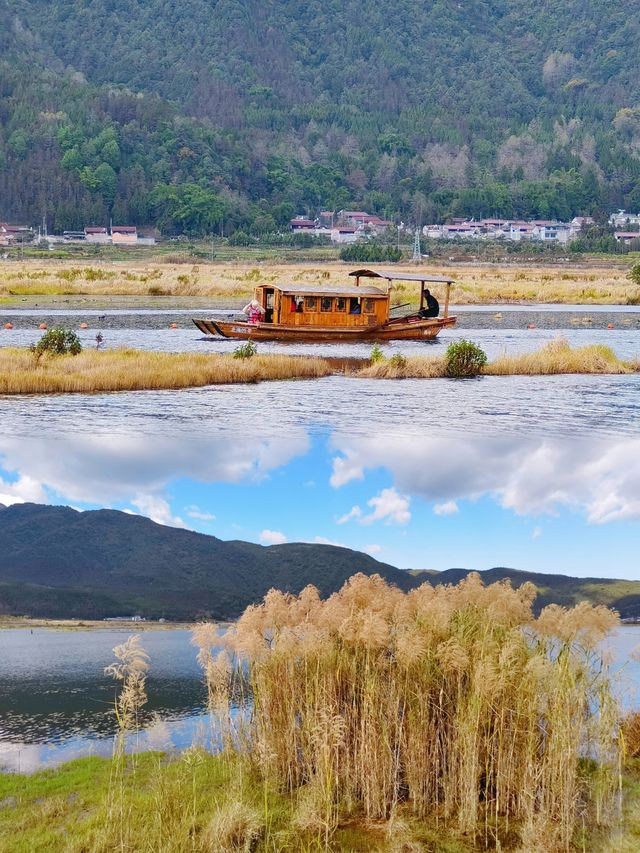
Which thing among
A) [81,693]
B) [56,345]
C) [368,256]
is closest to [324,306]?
[56,345]

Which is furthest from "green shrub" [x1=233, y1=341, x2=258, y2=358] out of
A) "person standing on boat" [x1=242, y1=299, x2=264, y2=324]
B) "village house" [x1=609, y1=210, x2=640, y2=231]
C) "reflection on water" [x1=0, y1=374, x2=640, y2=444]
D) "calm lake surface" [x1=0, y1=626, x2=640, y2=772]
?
"village house" [x1=609, y1=210, x2=640, y2=231]

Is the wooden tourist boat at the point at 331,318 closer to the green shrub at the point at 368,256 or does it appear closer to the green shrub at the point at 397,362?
the green shrub at the point at 397,362

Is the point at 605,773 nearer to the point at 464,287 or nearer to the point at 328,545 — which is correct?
the point at 328,545

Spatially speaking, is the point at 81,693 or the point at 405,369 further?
the point at 405,369

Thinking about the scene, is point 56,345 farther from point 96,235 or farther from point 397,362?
point 96,235

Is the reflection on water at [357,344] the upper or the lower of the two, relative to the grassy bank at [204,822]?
upper

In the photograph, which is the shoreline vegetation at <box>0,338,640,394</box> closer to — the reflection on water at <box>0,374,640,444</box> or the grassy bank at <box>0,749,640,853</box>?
the reflection on water at <box>0,374,640,444</box>

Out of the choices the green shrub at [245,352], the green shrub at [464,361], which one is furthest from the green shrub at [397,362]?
the green shrub at [245,352]
